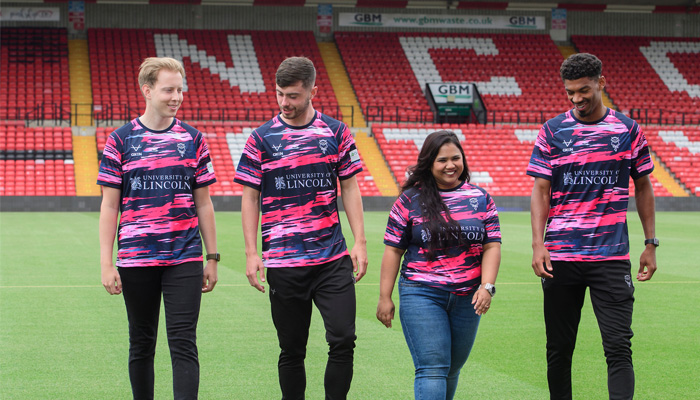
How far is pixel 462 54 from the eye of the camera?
131 ft

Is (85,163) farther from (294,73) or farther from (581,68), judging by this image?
(581,68)

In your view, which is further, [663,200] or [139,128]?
[663,200]

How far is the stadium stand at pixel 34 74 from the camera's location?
32.5 meters

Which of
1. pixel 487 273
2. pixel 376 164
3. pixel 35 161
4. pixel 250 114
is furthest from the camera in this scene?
pixel 250 114

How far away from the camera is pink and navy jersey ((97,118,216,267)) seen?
4414 millimetres

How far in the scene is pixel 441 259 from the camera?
4254 millimetres

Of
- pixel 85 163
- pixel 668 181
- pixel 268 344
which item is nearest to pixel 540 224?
pixel 268 344

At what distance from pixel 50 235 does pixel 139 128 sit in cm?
1409

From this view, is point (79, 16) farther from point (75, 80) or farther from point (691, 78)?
point (691, 78)

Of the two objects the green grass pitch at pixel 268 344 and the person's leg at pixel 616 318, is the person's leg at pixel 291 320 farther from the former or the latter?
the person's leg at pixel 616 318

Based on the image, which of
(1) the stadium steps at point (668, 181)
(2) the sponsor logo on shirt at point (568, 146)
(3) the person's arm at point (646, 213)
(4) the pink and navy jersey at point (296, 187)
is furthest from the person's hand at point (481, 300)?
(1) the stadium steps at point (668, 181)

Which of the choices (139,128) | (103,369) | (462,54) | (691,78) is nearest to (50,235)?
(103,369)

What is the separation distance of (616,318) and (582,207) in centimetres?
61

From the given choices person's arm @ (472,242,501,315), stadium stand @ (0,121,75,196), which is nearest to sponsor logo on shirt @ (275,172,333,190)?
person's arm @ (472,242,501,315)
